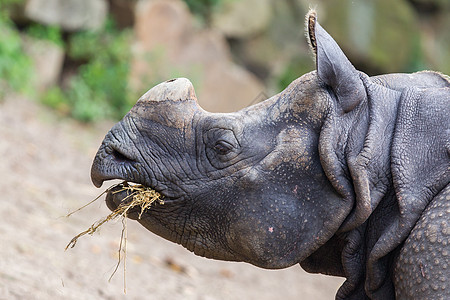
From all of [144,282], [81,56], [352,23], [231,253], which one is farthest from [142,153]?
[352,23]

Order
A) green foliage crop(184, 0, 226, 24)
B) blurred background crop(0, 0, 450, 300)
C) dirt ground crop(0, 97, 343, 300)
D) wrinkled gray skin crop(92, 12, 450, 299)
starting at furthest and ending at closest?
green foliage crop(184, 0, 226, 24), blurred background crop(0, 0, 450, 300), dirt ground crop(0, 97, 343, 300), wrinkled gray skin crop(92, 12, 450, 299)

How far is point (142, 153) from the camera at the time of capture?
3.49m

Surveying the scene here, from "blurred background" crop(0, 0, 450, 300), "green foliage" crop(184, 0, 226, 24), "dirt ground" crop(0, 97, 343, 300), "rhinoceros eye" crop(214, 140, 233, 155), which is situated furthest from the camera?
"green foliage" crop(184, 0, 226, 24)

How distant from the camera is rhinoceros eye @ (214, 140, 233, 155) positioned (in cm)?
349

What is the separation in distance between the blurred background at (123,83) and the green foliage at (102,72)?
0.9 inches

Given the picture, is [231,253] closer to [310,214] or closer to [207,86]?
[310,214]

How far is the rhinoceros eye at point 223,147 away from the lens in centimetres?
349

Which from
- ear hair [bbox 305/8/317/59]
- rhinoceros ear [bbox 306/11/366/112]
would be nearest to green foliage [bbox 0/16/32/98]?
ear hair [bbox 305/8/317/59]

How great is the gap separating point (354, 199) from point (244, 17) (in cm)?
1213

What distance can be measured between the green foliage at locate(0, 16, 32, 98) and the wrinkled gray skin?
6990 mm

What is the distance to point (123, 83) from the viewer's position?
12.2 m

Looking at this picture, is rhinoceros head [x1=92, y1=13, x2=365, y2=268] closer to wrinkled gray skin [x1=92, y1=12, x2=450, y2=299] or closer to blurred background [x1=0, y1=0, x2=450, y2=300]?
wrinkled gray skin [x1=92, y1=12, x2=450, y2=299]

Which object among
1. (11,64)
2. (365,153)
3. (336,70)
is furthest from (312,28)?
(11,64)

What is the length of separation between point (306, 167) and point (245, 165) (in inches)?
11.4
